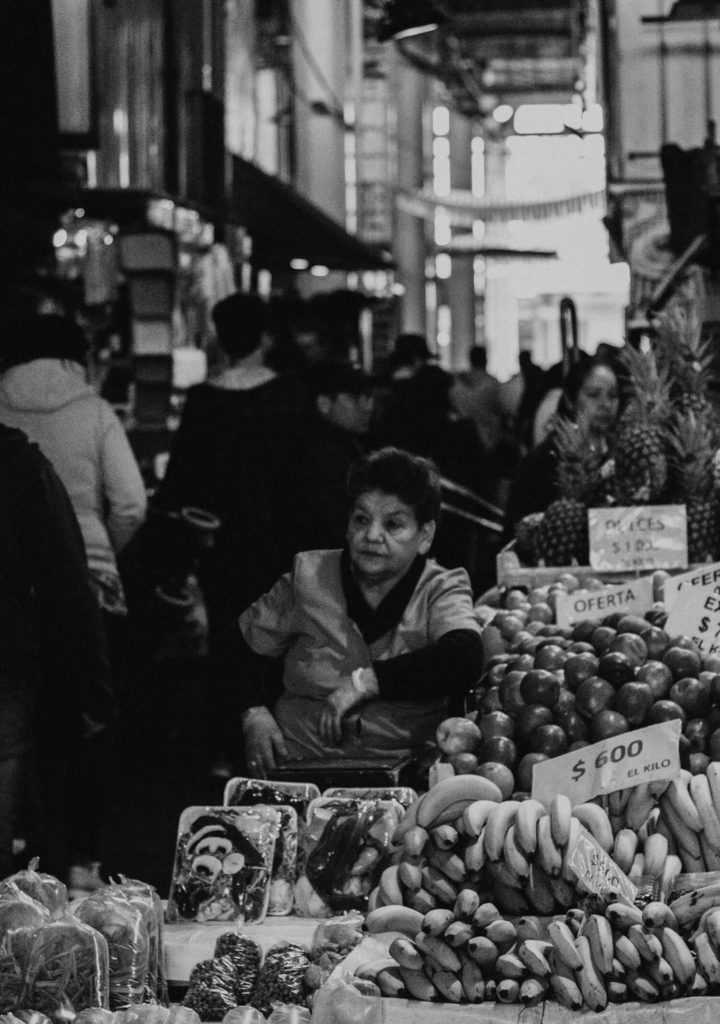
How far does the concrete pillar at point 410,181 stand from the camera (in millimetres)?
35281

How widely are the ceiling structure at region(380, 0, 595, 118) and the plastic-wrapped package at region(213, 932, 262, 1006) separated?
91.0ft

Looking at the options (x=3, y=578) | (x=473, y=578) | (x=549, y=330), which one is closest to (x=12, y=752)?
(x=3, y=578)

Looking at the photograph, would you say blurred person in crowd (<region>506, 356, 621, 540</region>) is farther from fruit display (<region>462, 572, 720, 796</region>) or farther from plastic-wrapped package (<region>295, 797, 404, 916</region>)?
plastic-wrapped package (<region>295, 797, 404, 916</region>)

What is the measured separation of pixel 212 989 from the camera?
3975 mm

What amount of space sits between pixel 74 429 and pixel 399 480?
91.1 inches

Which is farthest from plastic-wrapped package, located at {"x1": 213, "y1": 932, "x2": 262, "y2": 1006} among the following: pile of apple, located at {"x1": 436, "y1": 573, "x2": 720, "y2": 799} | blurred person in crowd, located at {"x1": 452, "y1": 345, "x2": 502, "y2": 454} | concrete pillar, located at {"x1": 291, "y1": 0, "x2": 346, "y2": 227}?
concrete pillar, located at {"x1": 291, "y1": 0, "x2": 346, "y2": 227}

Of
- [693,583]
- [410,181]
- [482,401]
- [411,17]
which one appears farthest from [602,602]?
[410,181]

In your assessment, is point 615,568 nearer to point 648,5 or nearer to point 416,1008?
point 416,1008

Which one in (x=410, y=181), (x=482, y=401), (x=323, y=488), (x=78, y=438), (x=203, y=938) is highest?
(x=78, y=438)

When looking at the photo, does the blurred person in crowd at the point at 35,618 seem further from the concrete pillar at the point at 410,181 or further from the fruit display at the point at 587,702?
the concrete pillar at the point at 410,181

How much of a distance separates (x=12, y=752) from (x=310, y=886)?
1374mm

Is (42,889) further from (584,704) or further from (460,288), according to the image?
(460,288)

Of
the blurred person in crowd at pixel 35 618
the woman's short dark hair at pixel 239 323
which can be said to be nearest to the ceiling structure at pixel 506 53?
the woman's short dark hair at pixel 239 323

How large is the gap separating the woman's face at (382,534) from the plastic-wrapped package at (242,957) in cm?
124
